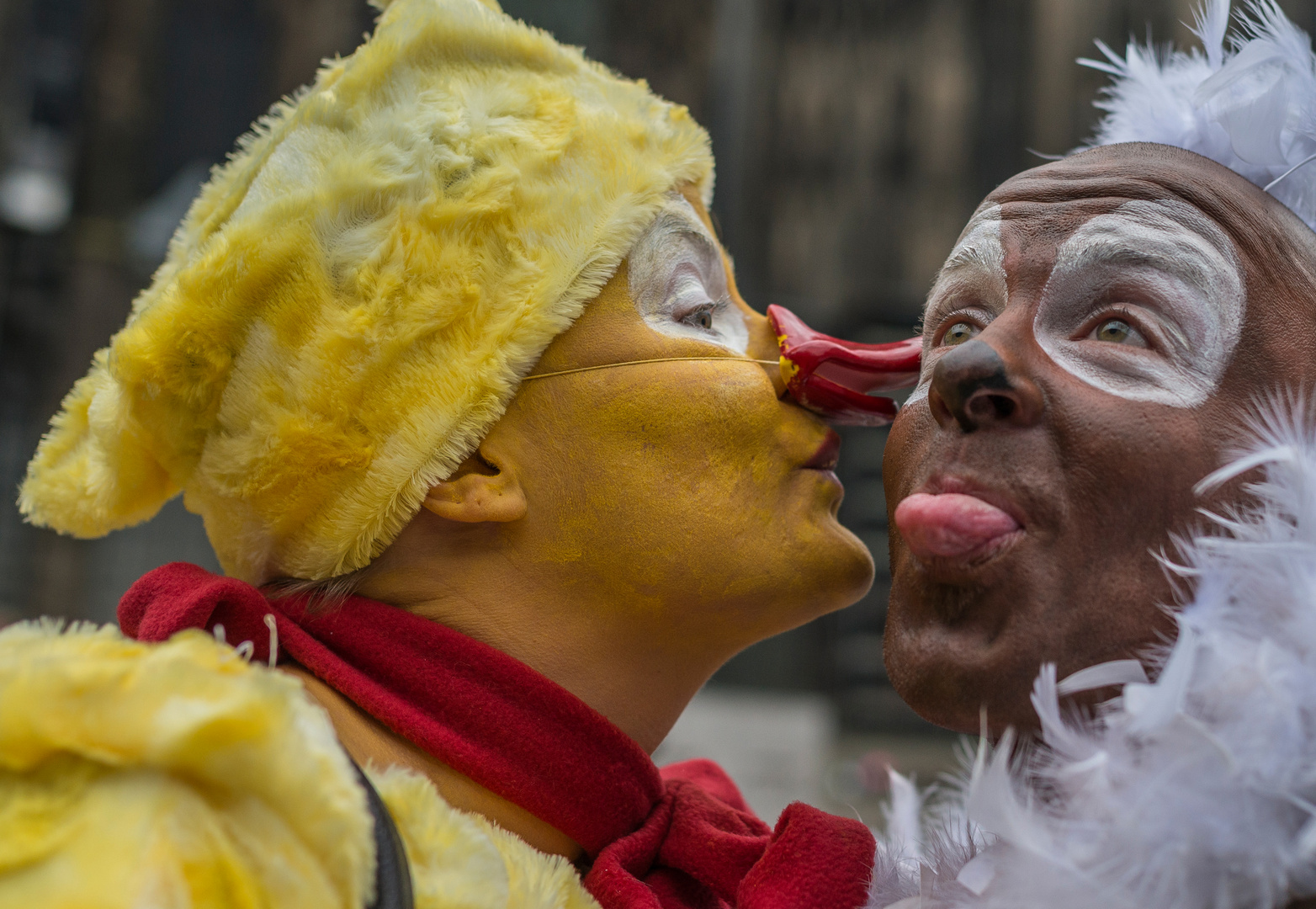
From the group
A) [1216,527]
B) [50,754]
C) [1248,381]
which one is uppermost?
[1248,381]

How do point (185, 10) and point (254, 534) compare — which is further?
point (185, 10)

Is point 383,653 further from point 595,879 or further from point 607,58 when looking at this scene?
point 607,58

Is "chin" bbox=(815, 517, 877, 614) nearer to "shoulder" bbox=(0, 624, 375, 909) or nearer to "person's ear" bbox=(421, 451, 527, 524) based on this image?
"person's ear" bbox=(421, 451, 527, 524)

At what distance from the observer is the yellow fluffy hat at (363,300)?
2025 mm

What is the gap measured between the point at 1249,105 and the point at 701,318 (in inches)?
40.8

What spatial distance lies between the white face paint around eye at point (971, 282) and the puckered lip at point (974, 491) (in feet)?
0.62

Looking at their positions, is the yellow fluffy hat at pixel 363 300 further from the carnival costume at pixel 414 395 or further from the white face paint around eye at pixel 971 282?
the white face paint around eye at pixel 971 282

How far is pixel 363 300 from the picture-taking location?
6.66 feet

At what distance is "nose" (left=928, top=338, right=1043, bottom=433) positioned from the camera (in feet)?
5.39

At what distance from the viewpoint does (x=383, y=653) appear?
1.98 m

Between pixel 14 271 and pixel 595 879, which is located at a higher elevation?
pixel 595 879

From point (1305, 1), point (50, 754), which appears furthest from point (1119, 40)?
point (50, 754)

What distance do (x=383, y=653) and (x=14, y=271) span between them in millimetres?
13974

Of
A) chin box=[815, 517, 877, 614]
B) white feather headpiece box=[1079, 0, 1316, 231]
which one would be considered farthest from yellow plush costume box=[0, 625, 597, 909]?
white feather headpiece box=[1079, 0, 1316, 231]
